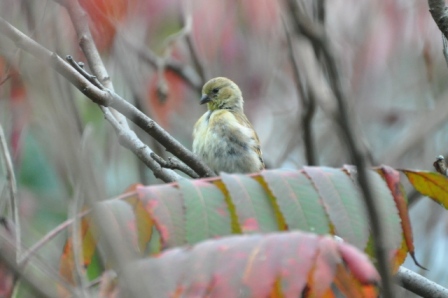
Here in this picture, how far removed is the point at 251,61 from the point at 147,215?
5829 mm

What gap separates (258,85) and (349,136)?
6871 mm

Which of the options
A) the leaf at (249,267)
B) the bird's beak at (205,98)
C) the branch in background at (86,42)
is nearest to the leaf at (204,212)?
the leaf at (249,267)

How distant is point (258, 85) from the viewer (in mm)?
8430

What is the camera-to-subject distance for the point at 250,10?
7840 mm

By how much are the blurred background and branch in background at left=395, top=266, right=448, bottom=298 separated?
223 cm

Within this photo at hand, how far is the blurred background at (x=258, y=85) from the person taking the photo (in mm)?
5883

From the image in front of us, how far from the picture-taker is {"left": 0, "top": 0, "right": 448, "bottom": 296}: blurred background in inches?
232

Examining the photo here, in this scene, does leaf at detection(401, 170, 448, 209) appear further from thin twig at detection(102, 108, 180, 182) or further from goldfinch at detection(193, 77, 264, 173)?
goldfinch at detection(193, 77, 264, 173)

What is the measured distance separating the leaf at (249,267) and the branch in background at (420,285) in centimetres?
146

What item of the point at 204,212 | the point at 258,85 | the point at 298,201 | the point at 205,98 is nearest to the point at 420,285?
the point at 298,201

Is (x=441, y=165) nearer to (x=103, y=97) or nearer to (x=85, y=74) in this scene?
(x=103, y=97)

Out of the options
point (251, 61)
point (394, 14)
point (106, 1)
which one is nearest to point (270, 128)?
point (251, 61)

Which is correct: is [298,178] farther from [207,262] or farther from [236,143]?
[236,143]

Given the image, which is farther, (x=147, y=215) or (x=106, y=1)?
(x=106, y=1)
